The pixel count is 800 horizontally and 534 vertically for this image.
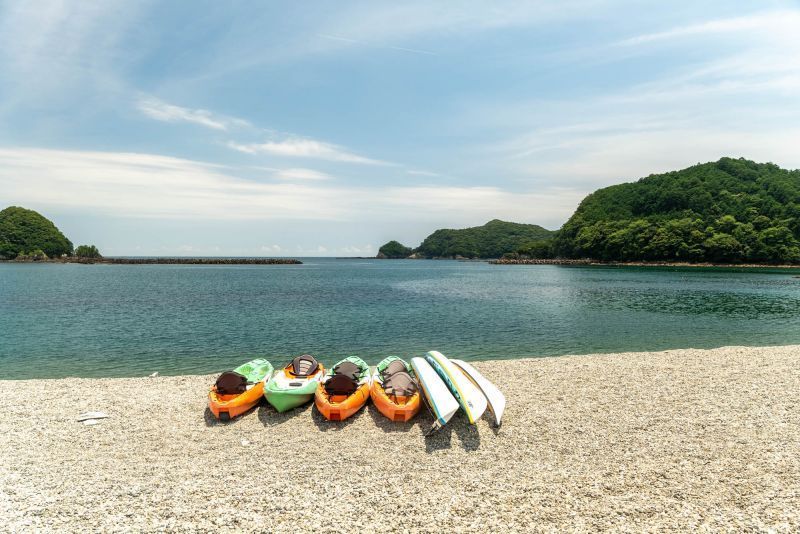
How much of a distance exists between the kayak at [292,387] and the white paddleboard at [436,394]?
11.7 feet

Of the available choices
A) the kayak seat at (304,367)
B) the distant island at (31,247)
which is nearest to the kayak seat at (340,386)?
the kayak seat at (304,367)

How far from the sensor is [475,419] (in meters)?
10.9

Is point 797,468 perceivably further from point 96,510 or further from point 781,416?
point 96,510

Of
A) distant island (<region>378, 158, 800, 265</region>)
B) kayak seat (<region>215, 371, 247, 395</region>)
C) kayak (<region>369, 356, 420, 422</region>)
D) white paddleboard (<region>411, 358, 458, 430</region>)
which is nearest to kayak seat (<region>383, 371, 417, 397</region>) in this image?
kayak (<region>369, 356, 420, 422</region>)

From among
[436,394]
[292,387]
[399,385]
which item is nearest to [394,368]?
[399,385]

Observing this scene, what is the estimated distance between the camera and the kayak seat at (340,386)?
12398mm

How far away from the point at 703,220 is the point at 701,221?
4.47 meters

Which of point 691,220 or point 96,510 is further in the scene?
point 691,220

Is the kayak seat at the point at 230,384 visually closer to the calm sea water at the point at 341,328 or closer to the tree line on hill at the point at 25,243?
the calm sea water at the point at 341,328

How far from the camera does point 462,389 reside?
1198 centimetres

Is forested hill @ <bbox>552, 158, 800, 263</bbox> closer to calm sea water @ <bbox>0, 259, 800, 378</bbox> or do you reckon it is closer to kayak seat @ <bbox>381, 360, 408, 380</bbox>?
calm sea water @ <bbox>0, 259, 800, 378</bbox>

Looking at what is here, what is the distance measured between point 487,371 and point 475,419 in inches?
273

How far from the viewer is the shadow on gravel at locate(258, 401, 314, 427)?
12.2m

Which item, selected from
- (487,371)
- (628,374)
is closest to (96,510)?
(487,371)
